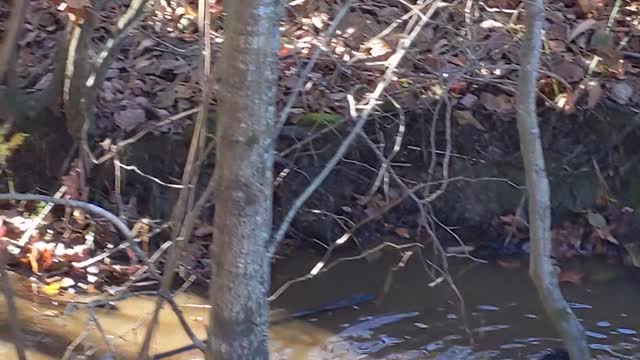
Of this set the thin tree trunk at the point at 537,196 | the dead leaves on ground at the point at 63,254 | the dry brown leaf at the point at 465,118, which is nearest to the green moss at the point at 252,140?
the thin tree trunk at the point at 537,196

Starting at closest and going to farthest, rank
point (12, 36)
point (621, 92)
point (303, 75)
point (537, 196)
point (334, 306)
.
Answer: point (12, 36)
point (303, 75)
point (537, 196)
point (334, 306)
point (621, 92)

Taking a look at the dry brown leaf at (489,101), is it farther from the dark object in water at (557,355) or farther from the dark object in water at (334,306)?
the dark object in water at (557,355)

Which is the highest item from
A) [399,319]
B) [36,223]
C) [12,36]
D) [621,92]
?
[12,36]

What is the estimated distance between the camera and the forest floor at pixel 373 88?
6.20 m

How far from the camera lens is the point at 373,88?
6.30 meters

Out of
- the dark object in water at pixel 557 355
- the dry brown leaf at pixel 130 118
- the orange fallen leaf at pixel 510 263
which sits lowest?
the dark object in water at pixel 557 355

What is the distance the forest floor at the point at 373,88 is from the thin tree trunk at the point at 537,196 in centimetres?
151

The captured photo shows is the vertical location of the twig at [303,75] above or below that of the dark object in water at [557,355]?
above

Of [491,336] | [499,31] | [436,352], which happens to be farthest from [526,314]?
[499,31]

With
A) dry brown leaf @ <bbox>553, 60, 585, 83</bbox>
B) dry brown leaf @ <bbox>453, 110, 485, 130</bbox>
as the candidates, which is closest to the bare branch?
dry brown leaf @ <bbox>453, 110, 485, 130</bbox>

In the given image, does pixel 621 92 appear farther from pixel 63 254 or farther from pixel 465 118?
pixel 63 254

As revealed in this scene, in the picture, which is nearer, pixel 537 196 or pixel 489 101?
pixel 537 196

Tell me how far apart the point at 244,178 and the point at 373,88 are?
3.24 m

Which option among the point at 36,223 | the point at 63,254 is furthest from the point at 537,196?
the point at 36,223
